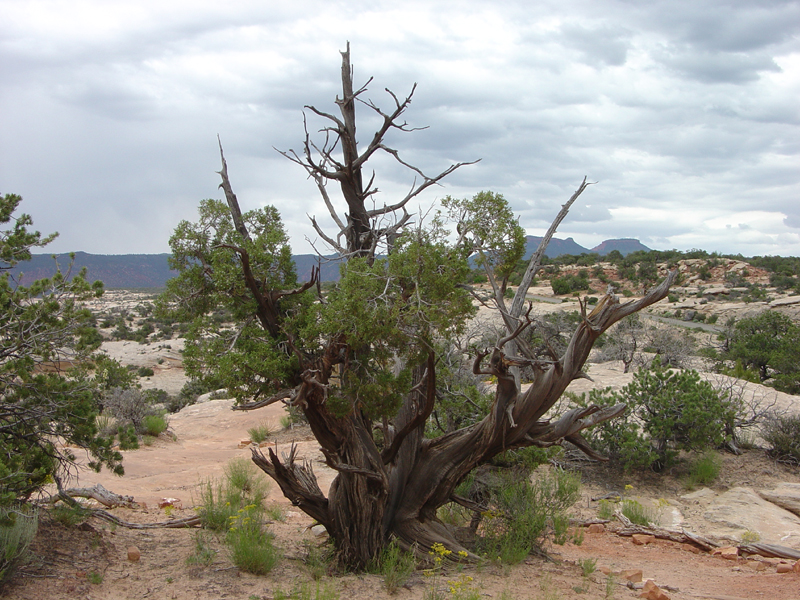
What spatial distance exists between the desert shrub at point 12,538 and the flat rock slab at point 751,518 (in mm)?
8913

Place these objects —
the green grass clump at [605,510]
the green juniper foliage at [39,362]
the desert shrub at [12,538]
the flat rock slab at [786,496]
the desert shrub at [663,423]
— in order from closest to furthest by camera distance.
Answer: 1. the desert shrub at [12,538]
2. the green juniper foliage at [39,362]
3. the green grass clump at [605,510]
4. the flat rock slab at [786,496]
5. the desert shrub at [663,423]

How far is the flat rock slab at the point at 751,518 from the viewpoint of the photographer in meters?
8.65

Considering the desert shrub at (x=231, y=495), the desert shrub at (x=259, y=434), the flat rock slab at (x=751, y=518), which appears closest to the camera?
the desert shrub at (x=231, y=495)

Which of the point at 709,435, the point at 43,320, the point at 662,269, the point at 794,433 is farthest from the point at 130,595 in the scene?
the point at 662,269

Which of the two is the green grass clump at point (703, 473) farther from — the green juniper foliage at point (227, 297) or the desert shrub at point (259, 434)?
the desert shrub at point (259, 434)

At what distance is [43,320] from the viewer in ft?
18.7

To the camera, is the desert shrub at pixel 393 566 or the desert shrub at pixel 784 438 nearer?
the desert shrub at pixel 393 566

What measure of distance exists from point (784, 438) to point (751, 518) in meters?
3.21

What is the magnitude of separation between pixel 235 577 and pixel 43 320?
3.15 m

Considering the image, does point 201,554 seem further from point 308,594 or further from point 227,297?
point 227,297

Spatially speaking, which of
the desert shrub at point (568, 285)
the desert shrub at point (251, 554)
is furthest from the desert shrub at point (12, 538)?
the desert shrub at point (568, 285)

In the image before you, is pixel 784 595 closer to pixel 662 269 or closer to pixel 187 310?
pixel 187 310

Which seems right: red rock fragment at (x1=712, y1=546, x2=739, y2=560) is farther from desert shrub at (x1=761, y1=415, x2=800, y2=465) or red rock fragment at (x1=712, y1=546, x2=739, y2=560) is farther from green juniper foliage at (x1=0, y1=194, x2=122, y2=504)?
green juniper foliage at (x1=0, y1=194, x2=122, y2=504)

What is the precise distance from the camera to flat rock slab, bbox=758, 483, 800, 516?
9.79 m
